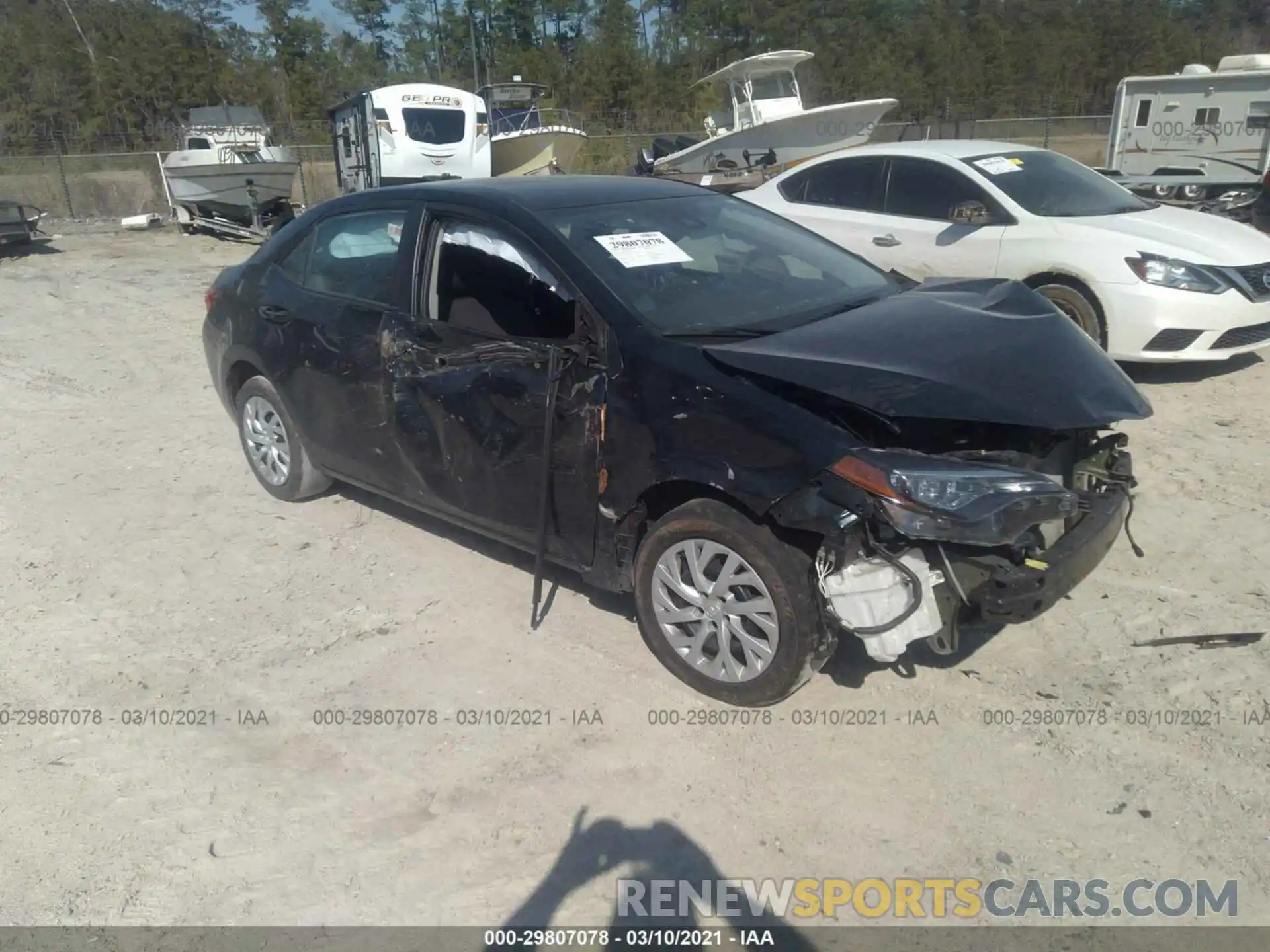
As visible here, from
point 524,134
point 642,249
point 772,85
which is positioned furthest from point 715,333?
point 772,85

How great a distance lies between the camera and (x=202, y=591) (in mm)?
4609

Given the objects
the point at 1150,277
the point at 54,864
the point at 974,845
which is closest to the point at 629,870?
the point at 974,845

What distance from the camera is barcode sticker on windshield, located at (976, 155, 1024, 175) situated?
24.6 ft

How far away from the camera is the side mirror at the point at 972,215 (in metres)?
7.24

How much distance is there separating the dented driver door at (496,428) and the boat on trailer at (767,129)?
16772 mm

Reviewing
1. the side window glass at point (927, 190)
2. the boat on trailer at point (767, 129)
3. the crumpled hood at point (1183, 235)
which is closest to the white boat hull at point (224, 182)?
the boat on trailer at point (767, 129)

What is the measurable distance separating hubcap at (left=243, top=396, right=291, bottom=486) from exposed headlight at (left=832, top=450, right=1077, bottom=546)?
11.2 ft

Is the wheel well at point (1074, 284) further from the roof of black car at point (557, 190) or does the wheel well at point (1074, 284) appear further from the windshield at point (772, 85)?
the windshield at point (772, 85)

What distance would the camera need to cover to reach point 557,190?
4.34 m

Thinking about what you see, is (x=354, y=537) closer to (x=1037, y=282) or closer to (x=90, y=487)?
(x=90, y=487)

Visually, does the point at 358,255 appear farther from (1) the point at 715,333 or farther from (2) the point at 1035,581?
(2) the point at 1035,581

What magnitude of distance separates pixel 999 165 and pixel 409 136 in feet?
46.3
